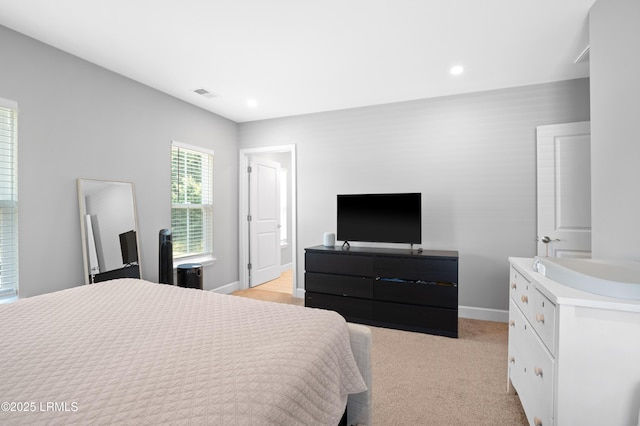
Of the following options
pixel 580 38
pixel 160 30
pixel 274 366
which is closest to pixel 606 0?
pixel 580 38

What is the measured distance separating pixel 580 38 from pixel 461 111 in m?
1.22

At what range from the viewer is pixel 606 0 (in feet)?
6.27

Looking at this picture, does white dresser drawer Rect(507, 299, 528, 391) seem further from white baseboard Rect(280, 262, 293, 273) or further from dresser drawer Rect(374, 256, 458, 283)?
white baseboard Rect(280, 262, 293, 273)

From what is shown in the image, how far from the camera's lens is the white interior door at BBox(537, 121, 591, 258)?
10.1 feet

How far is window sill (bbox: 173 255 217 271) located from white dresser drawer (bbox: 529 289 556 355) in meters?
3.43

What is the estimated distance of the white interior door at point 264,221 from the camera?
4844 millimetres

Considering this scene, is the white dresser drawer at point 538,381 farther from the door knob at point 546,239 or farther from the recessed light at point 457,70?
the recessed light at point 457,70

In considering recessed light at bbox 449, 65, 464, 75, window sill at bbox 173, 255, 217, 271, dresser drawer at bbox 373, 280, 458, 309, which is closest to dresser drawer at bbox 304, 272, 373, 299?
dresser drawer at bbox 373, 280, 458, 309

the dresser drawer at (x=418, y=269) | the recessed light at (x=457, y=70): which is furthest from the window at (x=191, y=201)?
Answer: the recessed light at (x=457, y=70)

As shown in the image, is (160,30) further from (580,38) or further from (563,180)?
(563,180)

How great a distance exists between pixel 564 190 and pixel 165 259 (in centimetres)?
416

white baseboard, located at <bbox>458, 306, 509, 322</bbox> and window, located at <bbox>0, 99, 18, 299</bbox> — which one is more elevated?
window, located at <bbox>0, 99, 18, 299</bbox>

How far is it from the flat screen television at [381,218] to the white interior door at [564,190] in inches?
48.8

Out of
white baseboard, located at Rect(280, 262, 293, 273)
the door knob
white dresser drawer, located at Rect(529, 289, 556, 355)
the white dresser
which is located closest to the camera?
the white dresser
